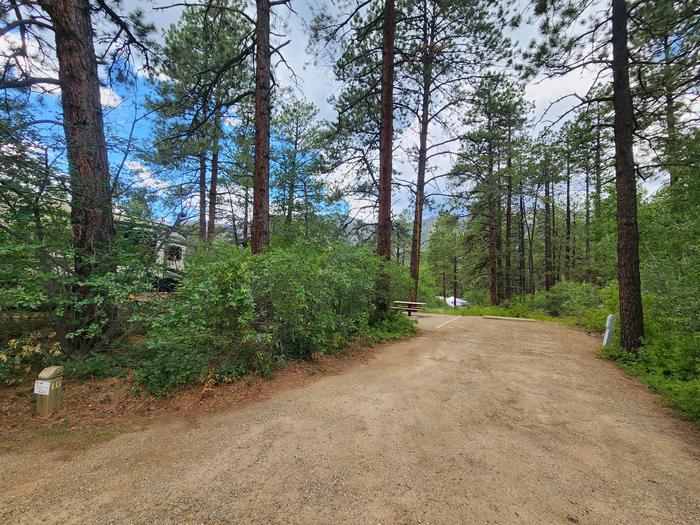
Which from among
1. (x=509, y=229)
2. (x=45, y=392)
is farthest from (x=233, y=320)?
(x=509, y=229)

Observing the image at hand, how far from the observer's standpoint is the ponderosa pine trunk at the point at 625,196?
506cm

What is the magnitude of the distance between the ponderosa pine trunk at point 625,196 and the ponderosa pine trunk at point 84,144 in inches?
314

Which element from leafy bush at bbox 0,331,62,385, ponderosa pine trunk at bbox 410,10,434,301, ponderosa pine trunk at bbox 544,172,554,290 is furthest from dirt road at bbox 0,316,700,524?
ponderosa pine trunk at bbox 544,172,554,290

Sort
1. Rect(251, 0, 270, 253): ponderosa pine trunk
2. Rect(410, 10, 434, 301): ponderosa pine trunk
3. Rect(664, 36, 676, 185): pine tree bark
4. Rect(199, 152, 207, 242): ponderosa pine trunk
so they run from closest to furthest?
Rect(664, 36, 676, 185): pine tree bark, Rect(251, 0, 270, 253): ponderosa pine trunk, Rect(199, 152, 207, 242): ponderosa pine trunk, Rect(410, 10, 434, 301): ponderosa pine trunk

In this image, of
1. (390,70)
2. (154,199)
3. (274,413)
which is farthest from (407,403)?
(390,70)

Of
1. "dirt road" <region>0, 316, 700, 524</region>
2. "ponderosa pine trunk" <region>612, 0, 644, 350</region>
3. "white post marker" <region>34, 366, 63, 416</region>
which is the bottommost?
"dirt road" <region>0, 316, 700, 524</region>

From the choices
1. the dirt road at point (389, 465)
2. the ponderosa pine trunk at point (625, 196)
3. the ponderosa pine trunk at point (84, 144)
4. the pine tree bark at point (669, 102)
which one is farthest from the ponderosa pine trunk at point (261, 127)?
the pine tree bark at point (669, 102)

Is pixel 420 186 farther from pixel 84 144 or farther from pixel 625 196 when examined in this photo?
pixel 84 144

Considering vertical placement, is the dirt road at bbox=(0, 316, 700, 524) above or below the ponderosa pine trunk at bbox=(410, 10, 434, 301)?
below

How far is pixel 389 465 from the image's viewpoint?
2.15 metres

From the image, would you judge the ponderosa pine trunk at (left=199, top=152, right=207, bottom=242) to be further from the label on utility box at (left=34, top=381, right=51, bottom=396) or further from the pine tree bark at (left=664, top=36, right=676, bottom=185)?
the pine tree bark at (left=664, top=36, right=676, bottom=185)

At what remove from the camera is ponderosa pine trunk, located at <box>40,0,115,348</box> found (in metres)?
3.65

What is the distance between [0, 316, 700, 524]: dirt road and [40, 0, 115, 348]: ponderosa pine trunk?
2137 mm

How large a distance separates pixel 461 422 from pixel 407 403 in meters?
0.59
